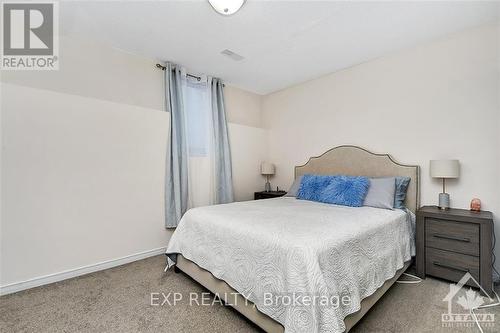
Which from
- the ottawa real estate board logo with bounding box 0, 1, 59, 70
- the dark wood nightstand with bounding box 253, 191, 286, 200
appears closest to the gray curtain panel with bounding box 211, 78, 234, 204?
the dark wood nightstand with bounding box 253, 191, 286, 200

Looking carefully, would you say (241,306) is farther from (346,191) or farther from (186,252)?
(346,191)

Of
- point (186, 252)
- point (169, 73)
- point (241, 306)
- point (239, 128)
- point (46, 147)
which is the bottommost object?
point (241, 306)

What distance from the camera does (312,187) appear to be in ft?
9.71

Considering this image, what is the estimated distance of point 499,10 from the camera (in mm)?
2059

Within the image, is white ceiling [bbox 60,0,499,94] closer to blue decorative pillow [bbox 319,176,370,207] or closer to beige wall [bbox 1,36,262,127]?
beige wall [bbox 1,36,262,127]

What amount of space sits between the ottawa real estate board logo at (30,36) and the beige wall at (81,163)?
90 millimetres

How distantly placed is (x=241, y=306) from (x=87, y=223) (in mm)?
1932

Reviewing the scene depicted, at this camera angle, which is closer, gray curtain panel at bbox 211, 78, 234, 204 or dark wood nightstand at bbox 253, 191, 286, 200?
gray curtain panel at bbox 211, 78, 234, 204

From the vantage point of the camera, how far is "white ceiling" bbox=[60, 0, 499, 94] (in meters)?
2.04

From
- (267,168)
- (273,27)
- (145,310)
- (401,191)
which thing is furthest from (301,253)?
(267,168)

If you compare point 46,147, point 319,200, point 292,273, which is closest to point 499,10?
point 319,200

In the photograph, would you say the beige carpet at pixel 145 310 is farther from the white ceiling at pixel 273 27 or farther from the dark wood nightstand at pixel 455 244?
the white ceiling at pixel 273 27

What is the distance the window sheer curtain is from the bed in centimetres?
96

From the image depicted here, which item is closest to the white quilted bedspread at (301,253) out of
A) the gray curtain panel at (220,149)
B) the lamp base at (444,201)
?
the lamp base at (444,201)
